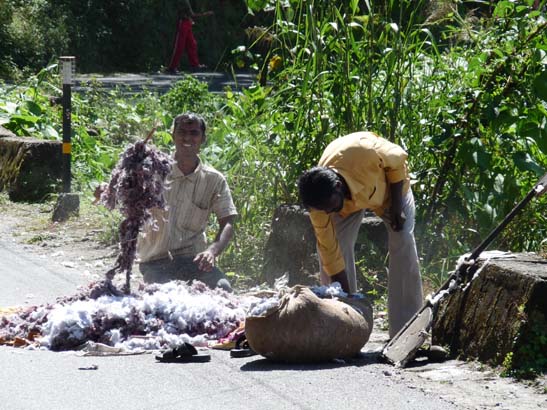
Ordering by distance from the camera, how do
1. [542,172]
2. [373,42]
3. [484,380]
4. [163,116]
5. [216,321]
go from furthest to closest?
[163,116] → [373,42] → [542,172] → [216,321] → [484,380]

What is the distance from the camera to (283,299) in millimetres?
6582

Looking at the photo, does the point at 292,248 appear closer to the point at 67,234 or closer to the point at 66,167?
the point at 67,234

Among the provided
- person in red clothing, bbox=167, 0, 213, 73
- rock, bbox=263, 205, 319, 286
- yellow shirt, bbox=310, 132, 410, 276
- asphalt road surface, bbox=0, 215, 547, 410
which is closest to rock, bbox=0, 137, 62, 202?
rock, bbox=263, 205, 319, 286

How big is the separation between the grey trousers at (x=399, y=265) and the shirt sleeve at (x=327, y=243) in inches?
9.8

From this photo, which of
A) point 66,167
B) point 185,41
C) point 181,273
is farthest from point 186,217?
point 185,41

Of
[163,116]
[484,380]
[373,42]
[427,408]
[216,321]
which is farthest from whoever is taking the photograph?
[163,116]

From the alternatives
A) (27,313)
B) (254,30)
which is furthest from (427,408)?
(254,30)

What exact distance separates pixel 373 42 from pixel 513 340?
352 centimetres

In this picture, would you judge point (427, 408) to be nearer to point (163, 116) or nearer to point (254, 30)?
point (254, 30)

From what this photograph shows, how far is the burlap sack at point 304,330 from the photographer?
6.45 metres

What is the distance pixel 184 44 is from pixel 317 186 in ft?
70.7

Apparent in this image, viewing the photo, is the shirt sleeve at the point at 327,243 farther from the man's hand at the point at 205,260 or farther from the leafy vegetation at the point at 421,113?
the leafy vegetation at the point at 421,113

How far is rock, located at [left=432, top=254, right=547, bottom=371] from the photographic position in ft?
20.3

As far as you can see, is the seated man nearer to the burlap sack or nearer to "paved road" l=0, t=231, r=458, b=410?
"paved road" l=0, t=231, r=458, b=410
